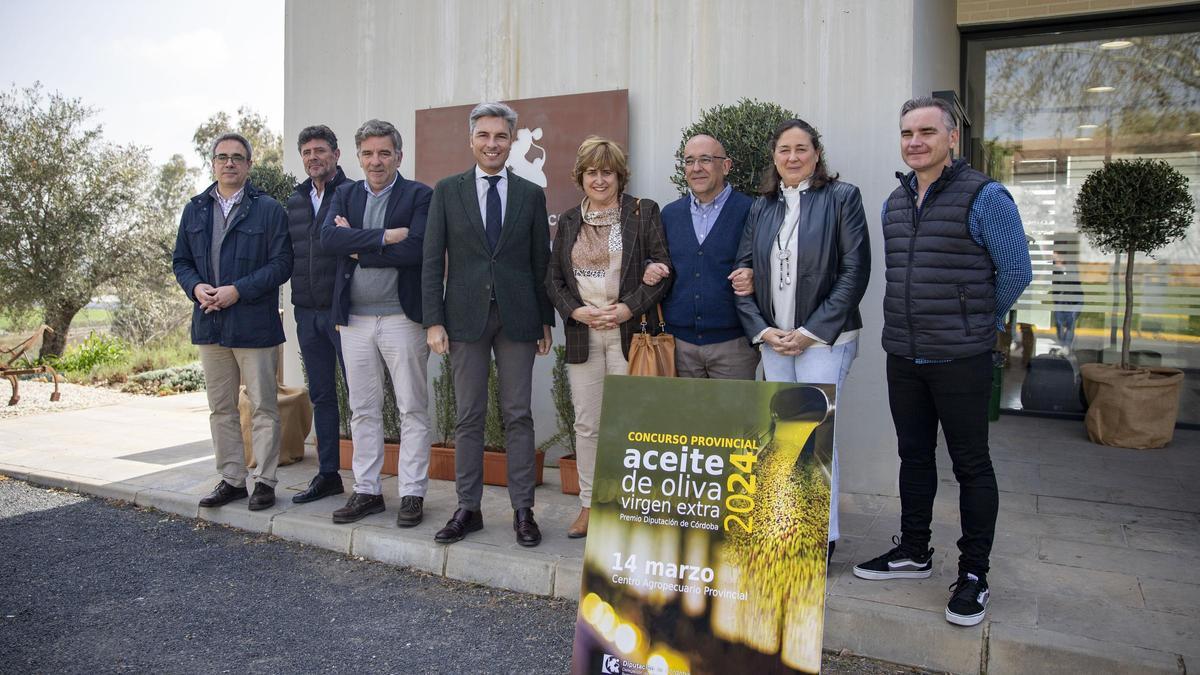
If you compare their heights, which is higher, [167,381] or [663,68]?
[663,68]

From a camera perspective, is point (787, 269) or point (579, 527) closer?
point (787, 269)

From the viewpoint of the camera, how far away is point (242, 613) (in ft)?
12.6

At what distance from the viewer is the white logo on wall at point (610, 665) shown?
8.65ft

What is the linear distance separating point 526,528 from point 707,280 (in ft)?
4.99

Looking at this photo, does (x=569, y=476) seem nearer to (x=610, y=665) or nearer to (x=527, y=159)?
(x=527, y=159)

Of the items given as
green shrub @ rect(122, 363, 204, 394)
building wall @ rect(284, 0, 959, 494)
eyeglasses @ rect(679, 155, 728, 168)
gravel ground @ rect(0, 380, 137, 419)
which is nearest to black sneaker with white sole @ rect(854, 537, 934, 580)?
building wall @ rect(284, 0, 959, 494)

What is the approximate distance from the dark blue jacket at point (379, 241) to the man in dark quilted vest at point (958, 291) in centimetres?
241

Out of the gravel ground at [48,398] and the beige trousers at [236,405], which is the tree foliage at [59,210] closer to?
the gravel ground at [48,398]

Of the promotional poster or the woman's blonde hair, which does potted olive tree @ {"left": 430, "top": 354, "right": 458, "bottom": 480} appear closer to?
the woman's blonde hair

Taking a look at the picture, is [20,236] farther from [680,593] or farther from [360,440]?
[680,593]

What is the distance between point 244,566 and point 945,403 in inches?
135

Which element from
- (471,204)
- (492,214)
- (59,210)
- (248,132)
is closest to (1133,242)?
(492,214)

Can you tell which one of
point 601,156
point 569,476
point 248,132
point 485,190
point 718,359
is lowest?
point 569,476

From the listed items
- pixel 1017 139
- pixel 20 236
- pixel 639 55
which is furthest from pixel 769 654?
pixel 20 236
